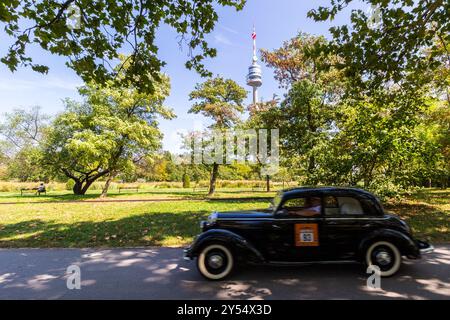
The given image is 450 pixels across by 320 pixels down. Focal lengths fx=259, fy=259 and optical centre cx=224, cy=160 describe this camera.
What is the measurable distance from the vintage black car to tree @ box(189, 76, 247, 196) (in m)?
17.0

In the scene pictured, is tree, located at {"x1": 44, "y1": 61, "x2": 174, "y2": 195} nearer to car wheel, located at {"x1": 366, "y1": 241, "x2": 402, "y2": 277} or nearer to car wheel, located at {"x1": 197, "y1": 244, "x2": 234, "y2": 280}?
car wheel, located at {"x1": 197, "y1": 244, "x2": 234, "y2": 280}

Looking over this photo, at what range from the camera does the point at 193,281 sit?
4.56m

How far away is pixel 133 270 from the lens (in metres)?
5.10

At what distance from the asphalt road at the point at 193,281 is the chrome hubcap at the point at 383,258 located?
0.91 feet

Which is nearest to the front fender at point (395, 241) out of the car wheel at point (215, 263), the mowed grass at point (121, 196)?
the car wheel at point (215, 263)

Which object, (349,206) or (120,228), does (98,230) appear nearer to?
(120,228)

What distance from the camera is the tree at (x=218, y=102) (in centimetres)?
2198

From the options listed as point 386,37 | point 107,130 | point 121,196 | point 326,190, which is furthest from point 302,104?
point 121,196

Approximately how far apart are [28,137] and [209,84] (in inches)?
878

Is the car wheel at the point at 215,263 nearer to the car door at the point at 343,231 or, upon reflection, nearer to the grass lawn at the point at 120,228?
the car door at the point at 343,231

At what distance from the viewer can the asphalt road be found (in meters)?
4.02

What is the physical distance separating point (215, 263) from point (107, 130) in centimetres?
1881

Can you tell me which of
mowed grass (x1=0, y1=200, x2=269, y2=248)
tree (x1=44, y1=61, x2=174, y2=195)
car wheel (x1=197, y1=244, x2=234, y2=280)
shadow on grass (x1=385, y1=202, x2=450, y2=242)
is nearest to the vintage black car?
car wheel (x1=197, y1=244, x2=234, y2=280)
